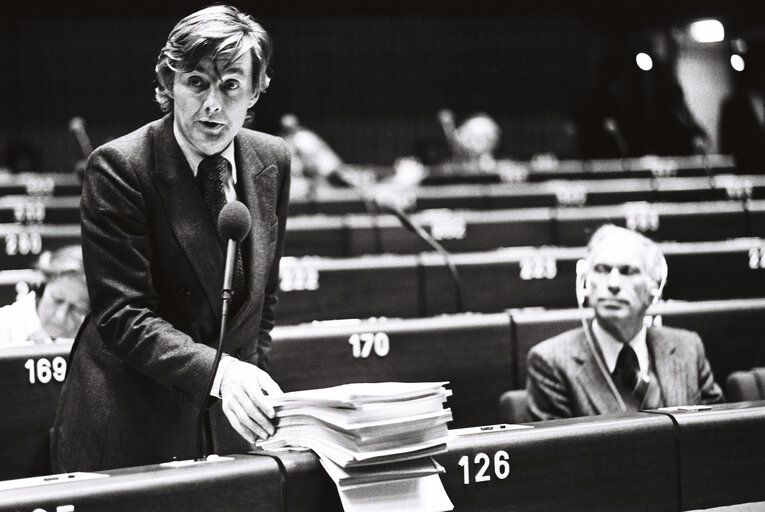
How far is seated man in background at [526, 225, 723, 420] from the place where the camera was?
2932 mm

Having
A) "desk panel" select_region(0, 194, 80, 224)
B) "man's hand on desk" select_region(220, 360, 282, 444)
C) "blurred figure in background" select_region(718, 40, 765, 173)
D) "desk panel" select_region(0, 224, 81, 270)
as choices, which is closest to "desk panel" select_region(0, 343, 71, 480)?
"man's hand on desk" select_region(220, 360, 282, 444)

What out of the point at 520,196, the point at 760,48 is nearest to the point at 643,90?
the point at 760,48

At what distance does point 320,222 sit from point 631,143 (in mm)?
7856

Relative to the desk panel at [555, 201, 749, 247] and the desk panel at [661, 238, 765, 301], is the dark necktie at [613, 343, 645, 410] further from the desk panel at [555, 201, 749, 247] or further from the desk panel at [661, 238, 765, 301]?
the desk panel at [555, 201, 749, 247]

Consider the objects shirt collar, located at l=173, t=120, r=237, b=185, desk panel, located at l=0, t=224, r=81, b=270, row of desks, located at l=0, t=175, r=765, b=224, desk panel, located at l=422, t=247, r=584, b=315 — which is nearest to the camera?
shirt collar, located at l=173, t=120, r=237, b=185

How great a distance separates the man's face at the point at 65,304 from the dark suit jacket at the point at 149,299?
1.48 metres

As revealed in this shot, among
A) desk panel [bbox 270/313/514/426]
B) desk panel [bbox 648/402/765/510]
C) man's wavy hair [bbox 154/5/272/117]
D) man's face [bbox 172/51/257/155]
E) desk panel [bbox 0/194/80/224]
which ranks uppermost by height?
desk panel [bbox 0/194/80/224]

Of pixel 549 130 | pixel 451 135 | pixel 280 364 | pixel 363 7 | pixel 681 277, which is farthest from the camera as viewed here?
pixel 549 130

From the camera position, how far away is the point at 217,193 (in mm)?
1928

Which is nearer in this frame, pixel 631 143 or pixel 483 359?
pixel 483 359

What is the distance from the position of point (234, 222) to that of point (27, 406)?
4.74 ft

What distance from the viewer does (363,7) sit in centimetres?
1274

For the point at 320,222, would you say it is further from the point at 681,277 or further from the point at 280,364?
the point at 280,364

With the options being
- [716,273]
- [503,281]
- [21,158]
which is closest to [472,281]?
[503,281]
